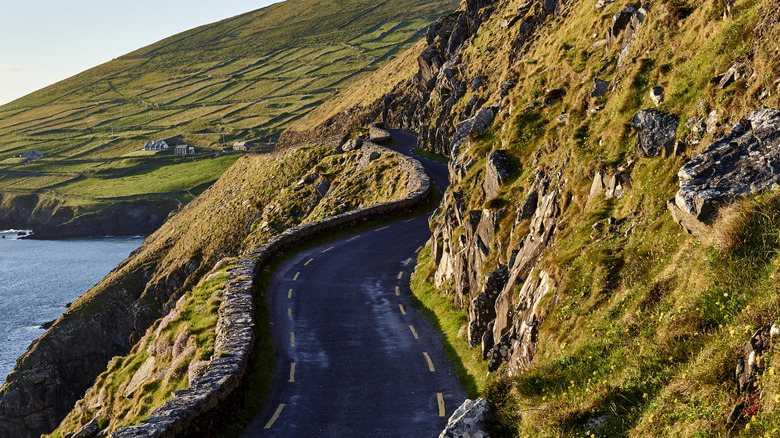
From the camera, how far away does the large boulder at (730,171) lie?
11.6 m

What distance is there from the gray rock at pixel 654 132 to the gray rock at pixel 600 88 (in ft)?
18.4

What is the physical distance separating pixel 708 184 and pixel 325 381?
510 inches

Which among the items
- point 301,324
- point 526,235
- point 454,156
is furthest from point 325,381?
point 454,156

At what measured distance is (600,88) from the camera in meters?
22.5

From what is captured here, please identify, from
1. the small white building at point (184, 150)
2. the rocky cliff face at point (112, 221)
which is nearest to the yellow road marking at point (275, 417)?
the rocky cliff face at point (112, 221)

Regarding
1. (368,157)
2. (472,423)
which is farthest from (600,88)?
(368,157)

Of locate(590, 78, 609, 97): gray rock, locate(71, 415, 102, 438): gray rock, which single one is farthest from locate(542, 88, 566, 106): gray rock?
locate(71, 415, 102, 438): gray rock

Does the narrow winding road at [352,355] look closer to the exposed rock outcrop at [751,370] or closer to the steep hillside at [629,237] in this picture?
the steep hillside at [629,237]

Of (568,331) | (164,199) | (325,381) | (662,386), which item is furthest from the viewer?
(164,199)

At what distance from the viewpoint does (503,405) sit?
1200 cm

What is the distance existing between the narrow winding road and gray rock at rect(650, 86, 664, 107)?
10809mm

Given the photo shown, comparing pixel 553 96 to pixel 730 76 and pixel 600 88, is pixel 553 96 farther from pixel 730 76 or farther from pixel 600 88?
pixel 730 76

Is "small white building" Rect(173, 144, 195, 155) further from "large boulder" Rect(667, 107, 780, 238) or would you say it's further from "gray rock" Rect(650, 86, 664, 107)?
"large boulder" Rect(667, 107, 780, 238)

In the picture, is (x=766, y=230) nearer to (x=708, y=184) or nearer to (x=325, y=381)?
(x=708, y=184)
